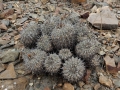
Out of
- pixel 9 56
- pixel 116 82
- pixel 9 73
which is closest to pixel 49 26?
pixel 9 56

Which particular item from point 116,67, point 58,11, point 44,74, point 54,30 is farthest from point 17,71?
point 58,11

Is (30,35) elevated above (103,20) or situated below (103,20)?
above

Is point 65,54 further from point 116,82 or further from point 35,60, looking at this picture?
point 116,82

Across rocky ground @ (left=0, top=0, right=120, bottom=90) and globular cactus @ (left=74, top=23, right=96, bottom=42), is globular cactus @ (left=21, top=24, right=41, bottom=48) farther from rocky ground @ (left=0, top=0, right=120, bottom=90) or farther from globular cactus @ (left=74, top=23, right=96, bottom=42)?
globular cactus @ (left=74, top=23, right=96, bottom=42)

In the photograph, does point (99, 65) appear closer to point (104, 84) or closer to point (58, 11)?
point (104, 84)

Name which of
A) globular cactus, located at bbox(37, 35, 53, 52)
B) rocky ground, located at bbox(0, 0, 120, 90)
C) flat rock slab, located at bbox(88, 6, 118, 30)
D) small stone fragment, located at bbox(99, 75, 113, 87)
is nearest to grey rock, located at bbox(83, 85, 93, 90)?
rocky ground, located at bbox(0, 0, 120, 90)

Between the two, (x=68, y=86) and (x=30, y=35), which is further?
(x=30, y=35)

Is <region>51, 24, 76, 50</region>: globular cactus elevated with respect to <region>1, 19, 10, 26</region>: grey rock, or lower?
elevated
